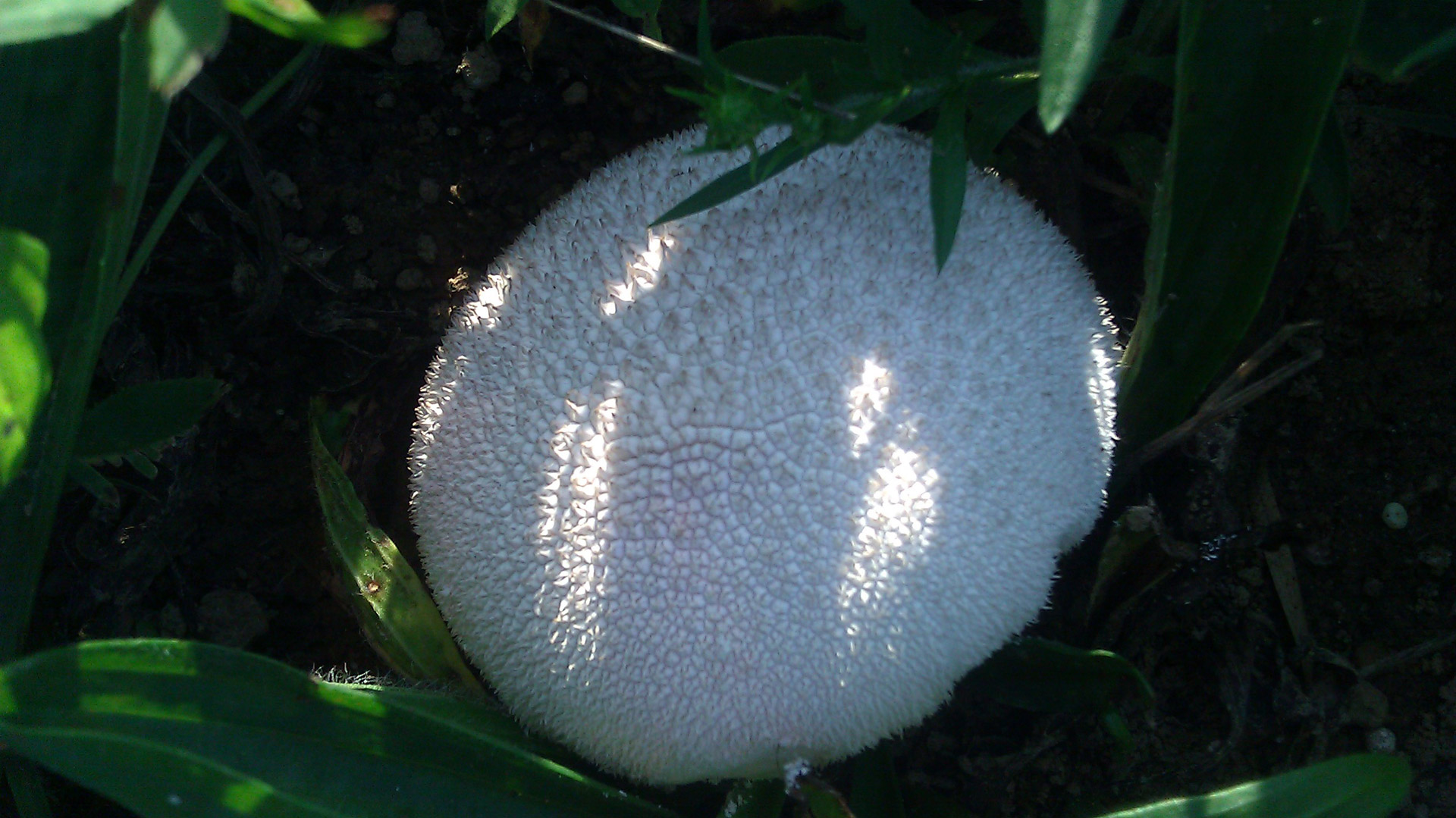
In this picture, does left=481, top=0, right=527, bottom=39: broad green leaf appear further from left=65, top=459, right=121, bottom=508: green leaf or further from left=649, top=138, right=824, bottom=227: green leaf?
left=65, top=459, right=121, bottom=508: green leaf

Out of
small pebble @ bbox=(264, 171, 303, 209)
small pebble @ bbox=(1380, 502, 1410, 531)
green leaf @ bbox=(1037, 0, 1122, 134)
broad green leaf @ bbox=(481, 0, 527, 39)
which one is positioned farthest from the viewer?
small pebble @ bbox=(264, 171, 303, 209)

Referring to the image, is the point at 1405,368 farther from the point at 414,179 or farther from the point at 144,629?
the point at 144,629

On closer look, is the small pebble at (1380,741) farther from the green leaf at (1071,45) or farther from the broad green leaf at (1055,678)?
the green leaf at (1071,45)

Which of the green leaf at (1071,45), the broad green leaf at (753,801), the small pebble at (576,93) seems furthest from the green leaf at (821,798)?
the small pebble at (576,93)

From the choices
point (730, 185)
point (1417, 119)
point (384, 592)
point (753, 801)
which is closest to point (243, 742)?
point (384, 592)

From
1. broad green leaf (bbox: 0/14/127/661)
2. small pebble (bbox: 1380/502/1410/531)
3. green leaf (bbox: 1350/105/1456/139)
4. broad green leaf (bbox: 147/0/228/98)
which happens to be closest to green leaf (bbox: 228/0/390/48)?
broad green leaf (bbox: 147/0/228/98)

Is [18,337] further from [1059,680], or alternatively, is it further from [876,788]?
[1059,680]
